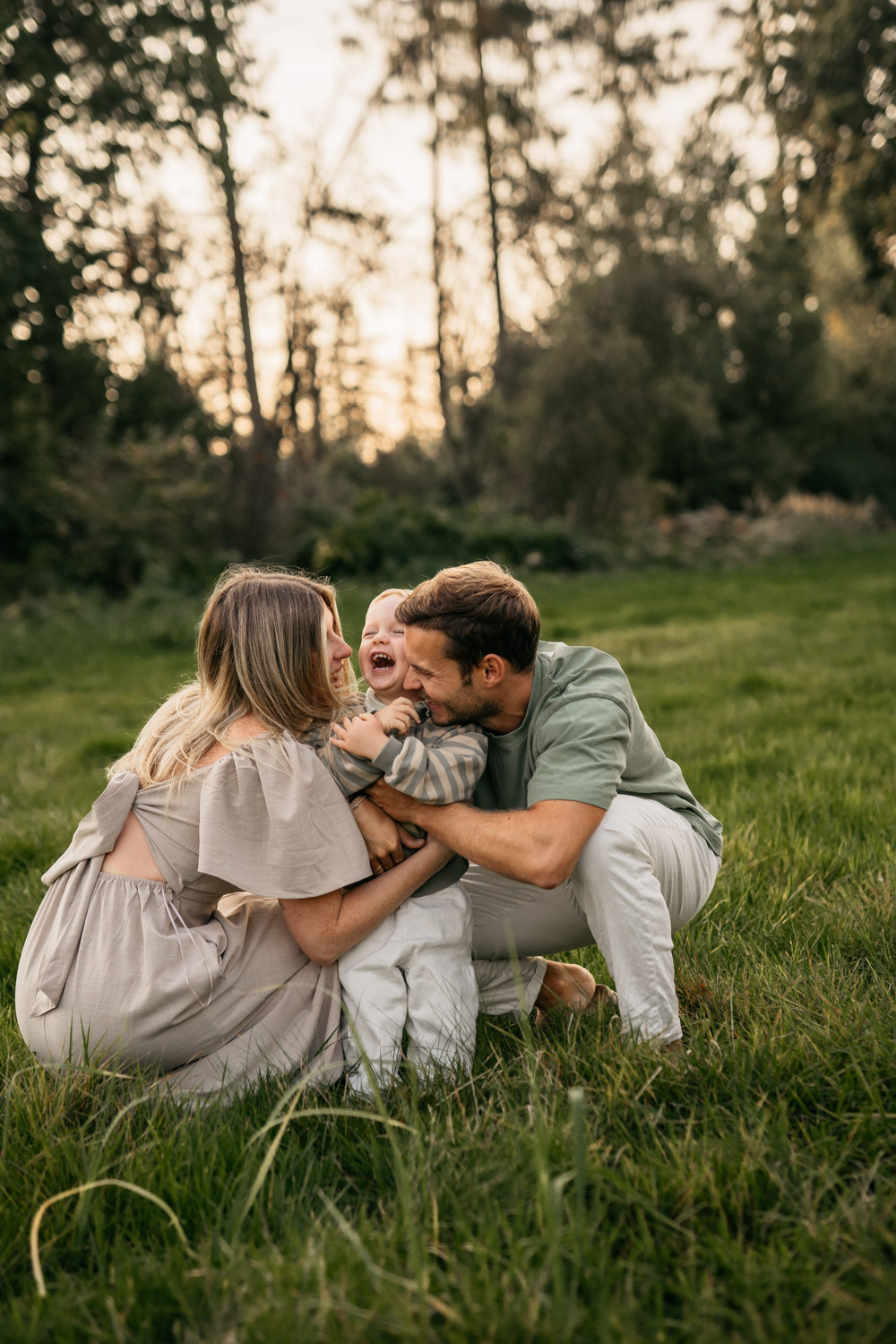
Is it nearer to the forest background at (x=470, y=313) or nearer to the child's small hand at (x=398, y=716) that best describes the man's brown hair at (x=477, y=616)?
the child's small hand at (x=398, y=716)

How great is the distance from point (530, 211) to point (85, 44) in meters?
9.97

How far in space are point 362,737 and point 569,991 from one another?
106 cm

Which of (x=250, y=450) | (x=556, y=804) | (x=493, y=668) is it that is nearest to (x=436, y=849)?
(x=556, y=804)

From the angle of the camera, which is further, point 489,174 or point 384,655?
point 489,174

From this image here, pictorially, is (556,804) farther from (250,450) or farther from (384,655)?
(250,450)

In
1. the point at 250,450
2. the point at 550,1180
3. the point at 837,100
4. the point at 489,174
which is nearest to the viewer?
the point at 550,1180

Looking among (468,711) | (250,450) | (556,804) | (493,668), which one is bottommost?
(556,804)

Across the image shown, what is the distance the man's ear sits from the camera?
2664 mm

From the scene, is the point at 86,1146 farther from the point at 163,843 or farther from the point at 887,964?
the point at 887,964

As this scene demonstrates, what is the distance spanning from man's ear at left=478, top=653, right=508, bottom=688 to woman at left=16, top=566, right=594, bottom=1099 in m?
0.42

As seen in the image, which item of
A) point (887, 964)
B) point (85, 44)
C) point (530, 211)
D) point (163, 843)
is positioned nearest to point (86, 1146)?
point (163, 843)

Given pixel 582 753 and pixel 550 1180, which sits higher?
pixel 582 753

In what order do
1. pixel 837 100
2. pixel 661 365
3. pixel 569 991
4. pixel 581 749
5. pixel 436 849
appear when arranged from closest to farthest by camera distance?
pixel 581 749 < pixel 436 849 < pixel 569 991 < pixel 837 100 < pixel 661 365

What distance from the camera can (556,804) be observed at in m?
2.51
